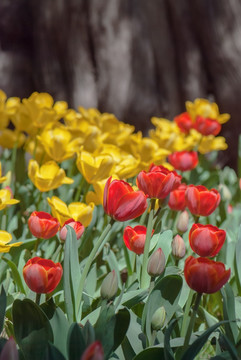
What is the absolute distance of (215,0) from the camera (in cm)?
314

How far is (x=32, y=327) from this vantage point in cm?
91

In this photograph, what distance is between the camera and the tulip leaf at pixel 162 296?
967 mm

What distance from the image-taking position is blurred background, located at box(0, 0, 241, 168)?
10.2 feet

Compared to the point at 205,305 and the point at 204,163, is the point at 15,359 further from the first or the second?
the point at 204,163

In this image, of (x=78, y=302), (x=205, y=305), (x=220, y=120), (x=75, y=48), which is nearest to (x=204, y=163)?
(x=220, y=120)

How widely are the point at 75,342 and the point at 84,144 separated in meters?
1.02

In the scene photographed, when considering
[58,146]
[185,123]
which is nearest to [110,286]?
[58,146]

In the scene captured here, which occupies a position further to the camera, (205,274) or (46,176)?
(46,176)

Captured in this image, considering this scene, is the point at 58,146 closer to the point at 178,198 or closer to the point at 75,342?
the point at 178,198

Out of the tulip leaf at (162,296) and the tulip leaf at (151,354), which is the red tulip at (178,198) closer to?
the tulip leaf at (162,296)

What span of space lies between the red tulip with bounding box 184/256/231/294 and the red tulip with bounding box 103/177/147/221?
6.3 inches

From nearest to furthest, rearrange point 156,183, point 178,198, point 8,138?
1. point 156,183
2. point 178,198
3. point 8,138

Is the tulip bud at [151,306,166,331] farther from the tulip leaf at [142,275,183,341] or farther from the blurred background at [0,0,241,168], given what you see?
the blurred background at [0,0,241,168]

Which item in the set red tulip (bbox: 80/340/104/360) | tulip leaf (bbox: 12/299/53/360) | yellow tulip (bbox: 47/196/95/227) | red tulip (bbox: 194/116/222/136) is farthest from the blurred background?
red tulip (bbox: 80/340/104/360)
